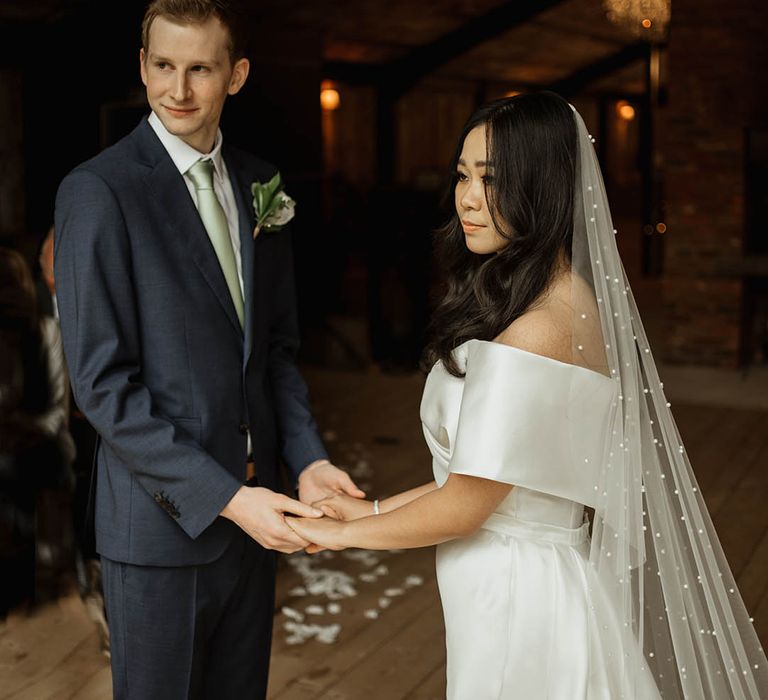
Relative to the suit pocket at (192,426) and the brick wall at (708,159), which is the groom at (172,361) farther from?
the brick wall at (708,159)

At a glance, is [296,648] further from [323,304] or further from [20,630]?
[323,304]

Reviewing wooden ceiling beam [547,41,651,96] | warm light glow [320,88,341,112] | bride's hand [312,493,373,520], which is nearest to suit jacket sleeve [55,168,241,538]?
bride's hand [312,493,373,520]

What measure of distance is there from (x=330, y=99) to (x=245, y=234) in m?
12.0

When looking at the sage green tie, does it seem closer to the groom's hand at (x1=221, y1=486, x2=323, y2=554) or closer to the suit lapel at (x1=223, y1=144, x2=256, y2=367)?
the suit lapel at (x1=223, y1=144, x2=256, y2=367)

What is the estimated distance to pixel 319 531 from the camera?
6.34 feet

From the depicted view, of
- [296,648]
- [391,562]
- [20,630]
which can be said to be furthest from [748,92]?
[20,630]

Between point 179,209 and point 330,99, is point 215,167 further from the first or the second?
point 330,99

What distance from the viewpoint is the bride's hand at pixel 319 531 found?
75.6 inches

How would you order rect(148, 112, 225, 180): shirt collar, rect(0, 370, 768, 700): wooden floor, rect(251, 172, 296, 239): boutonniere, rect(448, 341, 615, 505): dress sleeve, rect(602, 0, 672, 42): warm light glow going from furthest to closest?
rect(602, 0, 672, 42): warm light glow → rect(0, 370, 768, 700): wooden floor → rect(251, 172, 296, 239): boutonniere → rect(148, 112, 225, 180): shirt collar → rect(448, 341, 615, 505): dress sleeve

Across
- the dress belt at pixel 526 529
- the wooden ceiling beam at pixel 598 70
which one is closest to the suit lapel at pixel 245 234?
the dress belt at pixel 526 529

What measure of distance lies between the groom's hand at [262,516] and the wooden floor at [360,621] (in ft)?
4.42

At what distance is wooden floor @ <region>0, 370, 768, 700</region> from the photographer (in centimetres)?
317

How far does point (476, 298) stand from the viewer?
193cm

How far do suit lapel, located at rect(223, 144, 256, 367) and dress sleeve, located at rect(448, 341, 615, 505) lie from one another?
1.46ft
